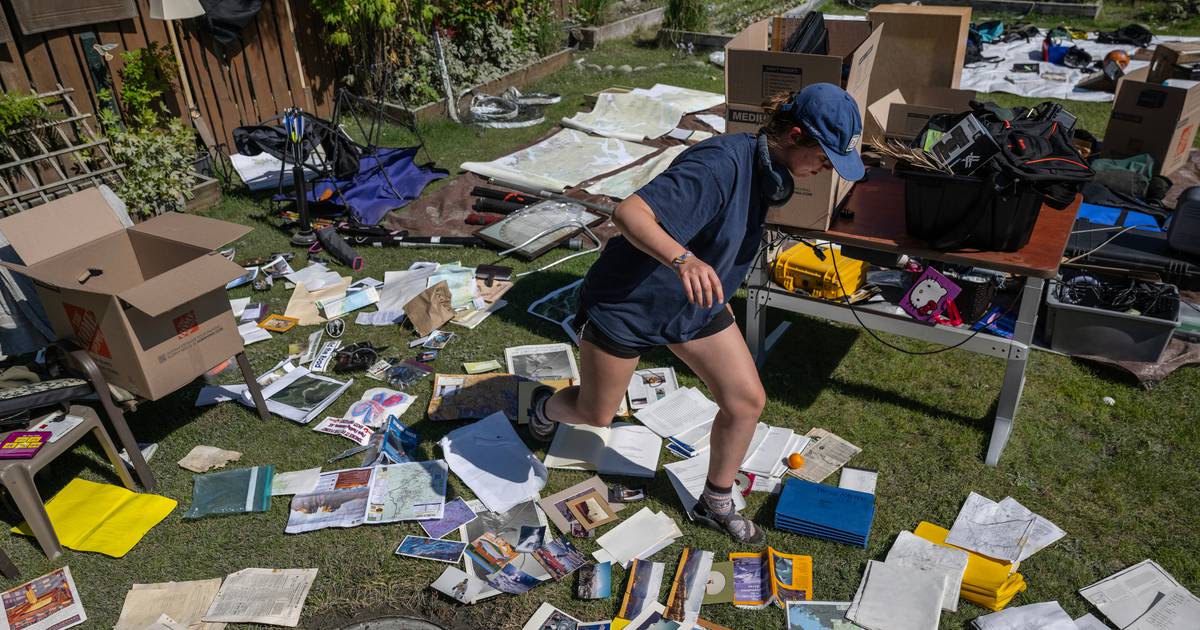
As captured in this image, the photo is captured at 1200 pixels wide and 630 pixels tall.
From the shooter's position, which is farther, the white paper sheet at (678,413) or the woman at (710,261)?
the white paper sheet at (678,413)

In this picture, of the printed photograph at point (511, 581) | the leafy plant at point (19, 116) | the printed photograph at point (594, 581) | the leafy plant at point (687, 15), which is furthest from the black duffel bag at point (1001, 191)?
the leafy plant at point (687, 15)

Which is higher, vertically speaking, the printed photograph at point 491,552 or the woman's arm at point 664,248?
the woman's arm at point 664,248

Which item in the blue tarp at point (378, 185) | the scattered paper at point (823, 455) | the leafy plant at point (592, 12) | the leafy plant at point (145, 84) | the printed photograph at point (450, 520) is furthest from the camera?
the leafy plant at point (592, 12)

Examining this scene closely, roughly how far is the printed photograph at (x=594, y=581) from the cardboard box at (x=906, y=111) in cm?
310

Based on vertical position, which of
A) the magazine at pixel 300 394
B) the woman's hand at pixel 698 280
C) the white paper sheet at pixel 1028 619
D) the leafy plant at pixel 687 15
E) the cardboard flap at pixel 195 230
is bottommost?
the white paper sheet at pixel 1028 619

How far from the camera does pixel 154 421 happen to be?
408 centimetres

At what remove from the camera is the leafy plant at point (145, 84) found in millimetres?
6660

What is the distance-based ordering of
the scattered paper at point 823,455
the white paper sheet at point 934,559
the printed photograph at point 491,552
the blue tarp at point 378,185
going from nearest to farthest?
the white paper sheet at point 934,559
the printed photograph at point 491,552
the scattered paper at point 823,455
the blue tarp at point 378,185

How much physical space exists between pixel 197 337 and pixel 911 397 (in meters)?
3.47

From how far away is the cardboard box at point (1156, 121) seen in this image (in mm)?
5789

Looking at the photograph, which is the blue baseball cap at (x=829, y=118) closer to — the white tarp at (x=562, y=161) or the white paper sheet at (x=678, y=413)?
the white paper sheet at (x=678, y=413)

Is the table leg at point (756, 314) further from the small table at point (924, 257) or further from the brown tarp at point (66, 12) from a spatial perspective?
the brown tarp at point (66, 12)

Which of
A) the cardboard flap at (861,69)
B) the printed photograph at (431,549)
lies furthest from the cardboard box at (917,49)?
the printed photograph at (431,549)

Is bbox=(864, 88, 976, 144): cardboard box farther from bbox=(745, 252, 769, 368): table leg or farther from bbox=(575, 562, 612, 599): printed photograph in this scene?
bbox=(575, 562, 612, 599): printed photograph
